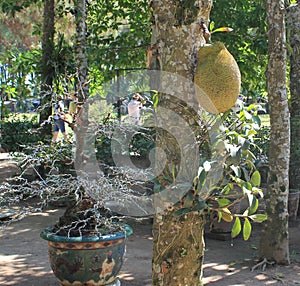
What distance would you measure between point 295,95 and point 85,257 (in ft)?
14.8

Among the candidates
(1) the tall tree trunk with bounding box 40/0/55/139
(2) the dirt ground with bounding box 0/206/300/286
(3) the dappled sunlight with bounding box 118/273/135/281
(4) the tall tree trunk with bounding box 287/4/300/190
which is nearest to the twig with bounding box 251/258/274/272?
(2) the dirt ground with bounding box 0/206/300/286

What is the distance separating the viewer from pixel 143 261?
5188 millimetres

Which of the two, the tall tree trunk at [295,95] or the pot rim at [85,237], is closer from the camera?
the pot rim at [85,237]

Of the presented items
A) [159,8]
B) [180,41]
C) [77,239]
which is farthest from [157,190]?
[77,239]

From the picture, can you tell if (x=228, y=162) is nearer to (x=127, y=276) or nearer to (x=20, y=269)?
(x=127, y=276)

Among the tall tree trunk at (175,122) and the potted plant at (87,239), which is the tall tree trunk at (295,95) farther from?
the tall tree trunk at (175,122)

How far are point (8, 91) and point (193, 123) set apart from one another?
7.89m

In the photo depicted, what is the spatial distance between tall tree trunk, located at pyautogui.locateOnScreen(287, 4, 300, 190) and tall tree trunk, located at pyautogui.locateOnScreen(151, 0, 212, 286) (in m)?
5.00

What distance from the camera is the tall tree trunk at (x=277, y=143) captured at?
193 inches

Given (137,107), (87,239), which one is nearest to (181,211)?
(87,239)

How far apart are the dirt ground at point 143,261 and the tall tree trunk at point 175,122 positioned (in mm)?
2400

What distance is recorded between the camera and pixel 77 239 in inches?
145

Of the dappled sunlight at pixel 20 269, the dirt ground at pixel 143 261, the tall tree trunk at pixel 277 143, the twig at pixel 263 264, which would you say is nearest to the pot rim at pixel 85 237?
the dirt ground at pixel 143 261

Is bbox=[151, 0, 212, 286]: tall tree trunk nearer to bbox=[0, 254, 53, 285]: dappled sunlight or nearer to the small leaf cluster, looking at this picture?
the small leaf cluster
